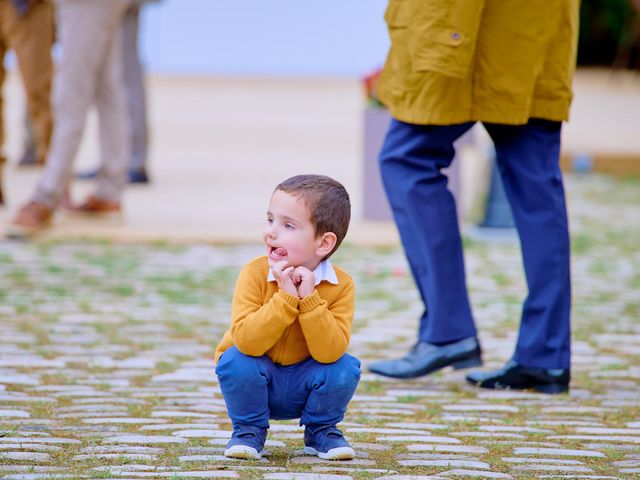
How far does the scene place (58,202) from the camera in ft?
23.7

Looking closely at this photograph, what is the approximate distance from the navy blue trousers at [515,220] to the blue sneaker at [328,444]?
3.56 feet

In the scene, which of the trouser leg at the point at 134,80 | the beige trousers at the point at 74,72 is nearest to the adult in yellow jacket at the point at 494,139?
the beige trousers at the point at 74,72

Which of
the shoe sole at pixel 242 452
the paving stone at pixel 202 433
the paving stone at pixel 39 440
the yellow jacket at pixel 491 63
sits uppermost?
the yellow jacket at pixel 491 63

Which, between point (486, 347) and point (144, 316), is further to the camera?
point (144, 316)

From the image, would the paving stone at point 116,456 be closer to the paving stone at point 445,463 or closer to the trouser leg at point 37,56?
the paving stone at point 445,463

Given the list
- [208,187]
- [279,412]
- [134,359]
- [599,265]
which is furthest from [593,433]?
[208,187]

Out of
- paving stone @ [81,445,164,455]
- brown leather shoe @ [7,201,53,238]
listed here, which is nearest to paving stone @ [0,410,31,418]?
paving stone @ [81,445,164,455]

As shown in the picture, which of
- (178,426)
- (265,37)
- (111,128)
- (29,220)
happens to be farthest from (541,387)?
(265,37)

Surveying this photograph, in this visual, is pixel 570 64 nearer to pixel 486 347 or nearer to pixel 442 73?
pixel 442 73

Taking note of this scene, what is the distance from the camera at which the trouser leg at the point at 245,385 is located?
306 cm

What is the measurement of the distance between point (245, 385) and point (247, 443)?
0.14 metres

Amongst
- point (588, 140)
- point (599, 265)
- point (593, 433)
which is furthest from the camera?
point (588, 140)

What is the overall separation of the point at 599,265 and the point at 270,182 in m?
3.51

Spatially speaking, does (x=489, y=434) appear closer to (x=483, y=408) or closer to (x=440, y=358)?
(x=483, y=408)
